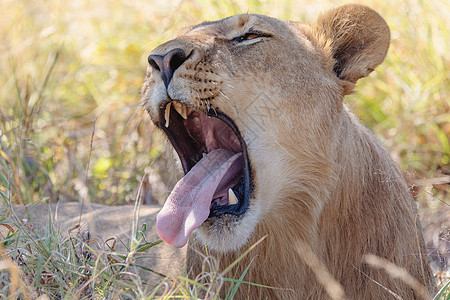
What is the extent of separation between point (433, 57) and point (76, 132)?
10.7 ft

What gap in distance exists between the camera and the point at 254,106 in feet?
9.49

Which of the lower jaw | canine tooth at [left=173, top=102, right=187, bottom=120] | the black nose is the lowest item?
the lower jaw

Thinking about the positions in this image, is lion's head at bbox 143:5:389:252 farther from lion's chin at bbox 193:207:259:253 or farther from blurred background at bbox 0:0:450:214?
blurred background at bbox 0:0:450:214

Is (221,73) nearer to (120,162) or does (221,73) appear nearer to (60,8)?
(120,162)

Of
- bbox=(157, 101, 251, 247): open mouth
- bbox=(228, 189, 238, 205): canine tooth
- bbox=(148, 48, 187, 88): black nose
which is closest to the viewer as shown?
bbox=(148, 48, 187, 88): black nose

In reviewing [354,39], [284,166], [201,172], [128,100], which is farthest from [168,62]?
[128,100]

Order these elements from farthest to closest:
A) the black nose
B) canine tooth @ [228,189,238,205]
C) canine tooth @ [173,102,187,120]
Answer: canine tooth @ [173,102,187,120], canine tooth @ [228,189,238,205], the black nose

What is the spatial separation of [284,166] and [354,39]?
758 millimetres

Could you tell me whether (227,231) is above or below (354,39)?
below

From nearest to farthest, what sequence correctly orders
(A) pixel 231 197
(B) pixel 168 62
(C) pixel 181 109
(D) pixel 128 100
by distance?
(B) pixel 168 62 → (A) pixel 231 197 → (C) pixel 181 109 → (D) pixel 128 100

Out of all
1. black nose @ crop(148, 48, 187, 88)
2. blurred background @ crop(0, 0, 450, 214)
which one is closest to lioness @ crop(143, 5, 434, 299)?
black nose @ crop(148, 48, 187, 88)

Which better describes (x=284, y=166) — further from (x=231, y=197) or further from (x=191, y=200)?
(x=191, y=200)

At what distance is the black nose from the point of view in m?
2.79

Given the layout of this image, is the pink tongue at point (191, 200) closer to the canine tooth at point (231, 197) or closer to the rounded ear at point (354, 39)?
the canine tooth at point (231, 197)
